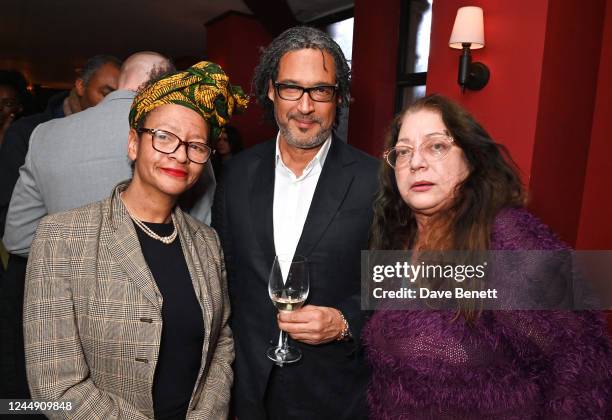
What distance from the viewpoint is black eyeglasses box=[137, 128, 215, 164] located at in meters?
1.51

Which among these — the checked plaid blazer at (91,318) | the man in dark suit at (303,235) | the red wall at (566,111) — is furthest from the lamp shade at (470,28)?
the checked plaid blazer at (91,318)

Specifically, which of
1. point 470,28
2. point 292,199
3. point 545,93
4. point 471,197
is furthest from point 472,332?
point 470,28

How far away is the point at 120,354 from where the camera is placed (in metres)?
1.38

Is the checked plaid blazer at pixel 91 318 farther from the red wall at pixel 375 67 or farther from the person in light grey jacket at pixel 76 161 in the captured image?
the red wall at pixel 375 67

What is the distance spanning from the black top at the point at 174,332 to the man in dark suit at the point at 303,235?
339mm

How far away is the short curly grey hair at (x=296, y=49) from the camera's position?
6.49 ft

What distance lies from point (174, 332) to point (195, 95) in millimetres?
756

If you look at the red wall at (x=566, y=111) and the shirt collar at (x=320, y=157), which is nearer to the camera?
the shirt collar at (x=320, y=157)

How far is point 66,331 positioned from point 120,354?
163mm

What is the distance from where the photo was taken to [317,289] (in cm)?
178

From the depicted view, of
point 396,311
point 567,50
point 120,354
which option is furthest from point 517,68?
point 120,354

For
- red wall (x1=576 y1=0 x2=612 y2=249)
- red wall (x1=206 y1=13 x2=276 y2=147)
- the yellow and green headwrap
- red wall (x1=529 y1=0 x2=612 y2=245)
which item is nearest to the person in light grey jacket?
the yellow and green headwrap

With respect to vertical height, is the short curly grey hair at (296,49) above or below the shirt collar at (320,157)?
above

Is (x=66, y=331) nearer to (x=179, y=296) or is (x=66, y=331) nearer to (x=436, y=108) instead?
(x=179, y=296)
